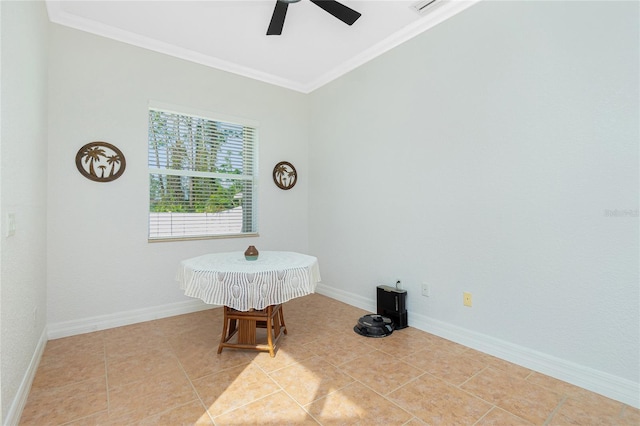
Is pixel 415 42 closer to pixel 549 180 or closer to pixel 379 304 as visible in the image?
pixel 549 180

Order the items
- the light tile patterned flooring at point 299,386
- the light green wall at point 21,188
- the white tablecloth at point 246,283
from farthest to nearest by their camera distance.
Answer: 1. the white tablecloth at point 246,283
2. the light tile patterned flooring at point 299,386
3. the light green wall at point 21,188

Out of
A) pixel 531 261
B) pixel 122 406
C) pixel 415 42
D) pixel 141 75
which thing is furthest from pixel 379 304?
pixel 141 75

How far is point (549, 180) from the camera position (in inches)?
84.6

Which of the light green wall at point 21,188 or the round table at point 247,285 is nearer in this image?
the light green wall at point 21,188

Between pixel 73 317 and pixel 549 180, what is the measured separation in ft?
13.1

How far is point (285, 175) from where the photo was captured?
13.8 ft

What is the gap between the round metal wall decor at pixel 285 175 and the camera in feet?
13.6

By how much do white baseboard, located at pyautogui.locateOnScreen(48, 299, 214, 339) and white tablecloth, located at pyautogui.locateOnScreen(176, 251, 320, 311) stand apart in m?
1.16

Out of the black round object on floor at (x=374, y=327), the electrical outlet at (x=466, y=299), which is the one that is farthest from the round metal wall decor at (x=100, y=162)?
the electrical outlet at (x=466, y=299)

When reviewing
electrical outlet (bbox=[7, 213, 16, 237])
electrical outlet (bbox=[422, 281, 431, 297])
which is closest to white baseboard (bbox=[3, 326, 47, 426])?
A: electrical outlet (bbox=[7, 213, 16, 237])

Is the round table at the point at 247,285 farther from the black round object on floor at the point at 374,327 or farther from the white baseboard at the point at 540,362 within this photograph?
the white baseboard at the point at 540,362

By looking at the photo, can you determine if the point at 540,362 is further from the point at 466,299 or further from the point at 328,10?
the point at 328,10

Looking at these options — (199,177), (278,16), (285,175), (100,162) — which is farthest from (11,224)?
(285,175)

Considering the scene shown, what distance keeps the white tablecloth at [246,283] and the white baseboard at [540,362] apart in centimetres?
125
